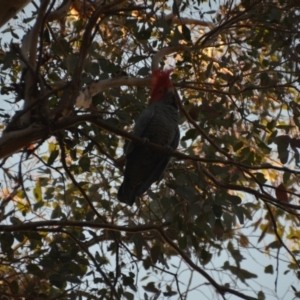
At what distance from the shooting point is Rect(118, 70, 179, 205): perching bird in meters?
4.85

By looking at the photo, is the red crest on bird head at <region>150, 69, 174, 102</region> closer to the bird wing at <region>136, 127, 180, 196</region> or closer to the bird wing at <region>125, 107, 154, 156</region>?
the bird wing at <region>125, 107, 154, 156</region>

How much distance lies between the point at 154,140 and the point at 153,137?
28mm

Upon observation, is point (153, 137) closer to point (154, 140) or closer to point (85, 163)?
point (154, 140)

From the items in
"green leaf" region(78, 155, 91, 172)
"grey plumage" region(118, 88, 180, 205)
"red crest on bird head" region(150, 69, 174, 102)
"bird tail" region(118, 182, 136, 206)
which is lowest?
"bird tail" region(118, 182, 136, 206)

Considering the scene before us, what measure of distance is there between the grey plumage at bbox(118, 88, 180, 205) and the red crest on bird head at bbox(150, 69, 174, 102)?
0.04 metres

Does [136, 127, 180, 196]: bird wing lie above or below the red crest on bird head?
below

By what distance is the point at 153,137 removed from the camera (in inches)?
200

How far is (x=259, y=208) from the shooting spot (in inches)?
234

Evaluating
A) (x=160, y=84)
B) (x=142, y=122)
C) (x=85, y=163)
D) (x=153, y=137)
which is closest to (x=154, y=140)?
(x=153, y=137)

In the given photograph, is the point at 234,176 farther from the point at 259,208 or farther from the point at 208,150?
the point at 259,208

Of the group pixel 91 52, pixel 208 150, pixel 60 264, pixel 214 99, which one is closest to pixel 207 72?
pixel 214 99

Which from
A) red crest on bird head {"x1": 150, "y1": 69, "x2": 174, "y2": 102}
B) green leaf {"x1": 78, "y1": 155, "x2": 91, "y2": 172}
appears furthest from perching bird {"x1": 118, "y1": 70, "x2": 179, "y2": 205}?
green leaf {"x1": 78, "y1": 155, "x2": 91, "y2": 172}

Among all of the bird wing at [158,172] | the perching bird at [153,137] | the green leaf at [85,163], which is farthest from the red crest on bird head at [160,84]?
the green leaf at [85,163]

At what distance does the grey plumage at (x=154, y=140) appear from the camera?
16.0 ft
